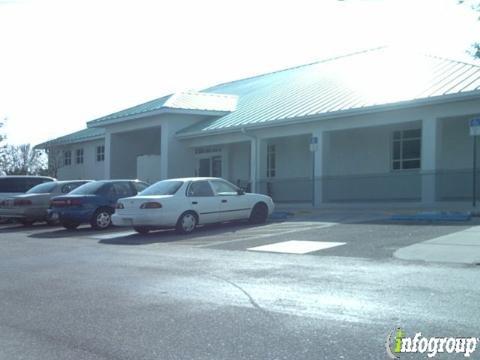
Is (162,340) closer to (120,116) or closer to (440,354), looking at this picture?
(440,354)

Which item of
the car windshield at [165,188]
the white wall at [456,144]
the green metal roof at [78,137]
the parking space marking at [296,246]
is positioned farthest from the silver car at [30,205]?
the green metal roof at [78,137]

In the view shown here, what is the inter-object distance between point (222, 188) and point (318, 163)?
741 cm

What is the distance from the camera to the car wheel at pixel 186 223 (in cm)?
1579

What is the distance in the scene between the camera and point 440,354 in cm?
525

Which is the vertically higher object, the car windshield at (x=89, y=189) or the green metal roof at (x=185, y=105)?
the green metal roof at (x=185, y=105)

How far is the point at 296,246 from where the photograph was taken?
12.5 m

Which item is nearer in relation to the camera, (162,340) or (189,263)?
(162,340)

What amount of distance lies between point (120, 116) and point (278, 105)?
952 cm

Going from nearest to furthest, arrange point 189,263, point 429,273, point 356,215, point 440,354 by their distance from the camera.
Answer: point 440,354, point 429,273, point 189,263, point 356,215

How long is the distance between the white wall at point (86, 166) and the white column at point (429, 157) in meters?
22.9

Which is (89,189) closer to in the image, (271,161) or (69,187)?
(69,187)

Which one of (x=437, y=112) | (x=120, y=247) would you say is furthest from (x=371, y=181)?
(x=120, y=247)

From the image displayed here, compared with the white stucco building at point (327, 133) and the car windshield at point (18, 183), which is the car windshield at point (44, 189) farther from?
the white stucco building at point (327, 133)

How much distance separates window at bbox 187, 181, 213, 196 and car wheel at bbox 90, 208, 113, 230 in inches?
137
